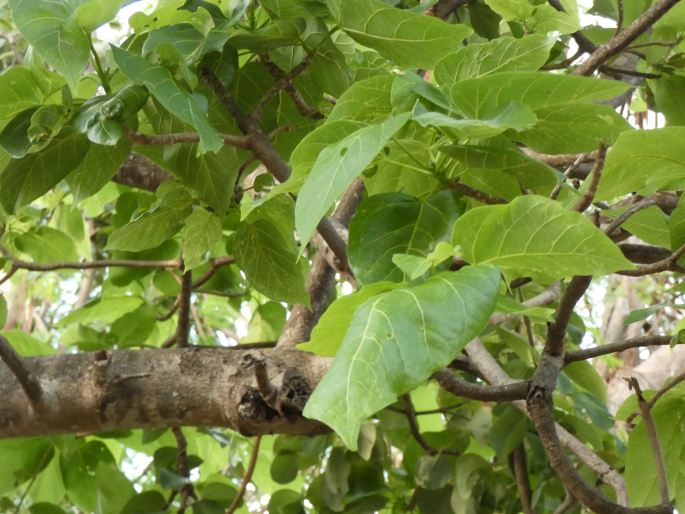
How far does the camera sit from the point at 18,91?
0.69 metres

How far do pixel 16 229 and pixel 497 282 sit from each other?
42.1 inches

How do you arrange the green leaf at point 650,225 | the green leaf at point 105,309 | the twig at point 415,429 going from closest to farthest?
the green leaf at point 650,225, the twig at point 415,429, the green leaf at point 105,309

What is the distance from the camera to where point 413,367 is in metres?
0.43

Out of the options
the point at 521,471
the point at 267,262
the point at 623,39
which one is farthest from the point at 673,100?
the point at 521,471

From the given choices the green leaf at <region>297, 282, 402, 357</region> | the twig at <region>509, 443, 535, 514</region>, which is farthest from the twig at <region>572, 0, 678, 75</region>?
the twig at <region>509, 443, 535, 514</region>

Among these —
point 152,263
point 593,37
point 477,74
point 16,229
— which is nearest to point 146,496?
point 152,263

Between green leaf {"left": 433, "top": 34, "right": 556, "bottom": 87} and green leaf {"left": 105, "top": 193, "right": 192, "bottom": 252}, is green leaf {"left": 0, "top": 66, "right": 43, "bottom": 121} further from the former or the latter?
green leaf {"left": 433, "top": 34, "right": 556, "bottom": 87}

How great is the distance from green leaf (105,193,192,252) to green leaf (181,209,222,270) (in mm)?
10

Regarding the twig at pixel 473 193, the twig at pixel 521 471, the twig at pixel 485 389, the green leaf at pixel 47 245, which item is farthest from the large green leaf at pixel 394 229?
the green leaf at pixel 47 245

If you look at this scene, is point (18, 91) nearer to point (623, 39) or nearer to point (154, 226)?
point (154, 226)

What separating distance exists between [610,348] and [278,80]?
1.08 feet

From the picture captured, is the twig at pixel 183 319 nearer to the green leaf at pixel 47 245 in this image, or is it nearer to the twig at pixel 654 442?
the green leaf at pixel 47 245

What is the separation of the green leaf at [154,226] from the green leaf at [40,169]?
4.3 inches

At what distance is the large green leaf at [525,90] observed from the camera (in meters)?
0.49
